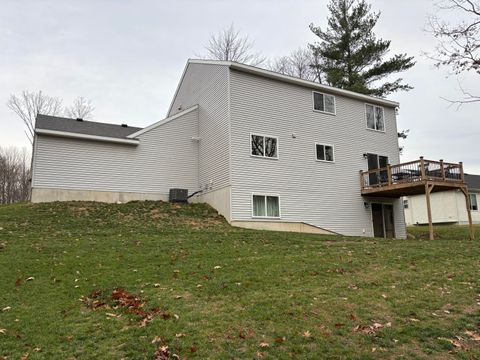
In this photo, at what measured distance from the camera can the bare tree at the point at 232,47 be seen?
33.3m

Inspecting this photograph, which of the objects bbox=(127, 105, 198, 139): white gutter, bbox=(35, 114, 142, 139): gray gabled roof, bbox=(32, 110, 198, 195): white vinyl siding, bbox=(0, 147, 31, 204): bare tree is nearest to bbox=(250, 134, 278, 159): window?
bbox=(32, 110, 198, 195): white vinyl siding

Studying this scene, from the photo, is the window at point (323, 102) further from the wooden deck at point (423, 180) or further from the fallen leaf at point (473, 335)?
the fallen leaf at point (473, 335)

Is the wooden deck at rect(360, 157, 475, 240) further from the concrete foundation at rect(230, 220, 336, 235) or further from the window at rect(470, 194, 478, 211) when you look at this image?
the window at rect(470, 194, 478, 211)

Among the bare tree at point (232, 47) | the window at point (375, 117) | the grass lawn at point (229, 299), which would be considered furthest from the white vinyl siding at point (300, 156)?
the bare tree at point (232, 47)

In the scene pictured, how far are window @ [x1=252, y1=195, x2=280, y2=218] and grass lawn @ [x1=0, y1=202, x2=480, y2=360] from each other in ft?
16.4

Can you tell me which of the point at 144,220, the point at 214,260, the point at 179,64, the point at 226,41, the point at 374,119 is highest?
the point at 226,41

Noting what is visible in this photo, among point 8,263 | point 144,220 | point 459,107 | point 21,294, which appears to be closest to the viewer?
point 21,294

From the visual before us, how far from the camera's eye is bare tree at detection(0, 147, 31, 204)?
3775cm

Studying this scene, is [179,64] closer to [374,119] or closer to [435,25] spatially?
[374,119]

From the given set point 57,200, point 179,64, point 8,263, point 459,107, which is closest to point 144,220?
point 57,200

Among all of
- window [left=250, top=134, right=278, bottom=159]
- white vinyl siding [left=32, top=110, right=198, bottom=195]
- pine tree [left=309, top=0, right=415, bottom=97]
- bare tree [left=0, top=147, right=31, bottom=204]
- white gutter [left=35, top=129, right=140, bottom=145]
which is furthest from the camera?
bare tree [left=0, top=147, right=31, bottom=204]

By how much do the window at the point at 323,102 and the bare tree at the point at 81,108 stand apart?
82.5 feet

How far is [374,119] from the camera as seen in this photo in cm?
2095

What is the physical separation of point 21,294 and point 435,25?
14923 mm
